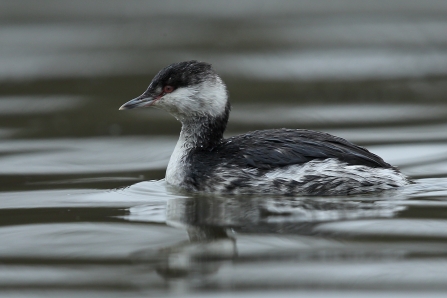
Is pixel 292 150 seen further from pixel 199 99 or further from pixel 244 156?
pixel 199 99

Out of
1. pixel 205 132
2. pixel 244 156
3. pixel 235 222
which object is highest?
pixel 205 132

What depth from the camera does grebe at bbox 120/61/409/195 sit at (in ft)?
22.5

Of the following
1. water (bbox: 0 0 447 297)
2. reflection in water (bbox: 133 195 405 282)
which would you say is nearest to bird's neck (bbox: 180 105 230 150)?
water (bbox: 0 0 447 297)

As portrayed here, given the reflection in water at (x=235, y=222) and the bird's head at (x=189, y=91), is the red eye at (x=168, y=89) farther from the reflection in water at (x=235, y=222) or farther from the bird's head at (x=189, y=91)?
the reflection in water at (x=235, y=222)

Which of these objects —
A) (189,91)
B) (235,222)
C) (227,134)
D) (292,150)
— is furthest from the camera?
(227,134)

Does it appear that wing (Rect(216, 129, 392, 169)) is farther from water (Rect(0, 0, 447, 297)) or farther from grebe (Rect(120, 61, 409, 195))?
water (Rect(0, 0, 447, 297))

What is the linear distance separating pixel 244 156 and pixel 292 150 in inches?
15.1

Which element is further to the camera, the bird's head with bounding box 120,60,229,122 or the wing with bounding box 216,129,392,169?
the bird's head with bounding box 120,60,229,122

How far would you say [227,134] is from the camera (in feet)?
32.0

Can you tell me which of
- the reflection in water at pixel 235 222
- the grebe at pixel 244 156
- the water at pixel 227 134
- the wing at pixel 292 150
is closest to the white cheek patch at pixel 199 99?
the grebe at pixel 244 156

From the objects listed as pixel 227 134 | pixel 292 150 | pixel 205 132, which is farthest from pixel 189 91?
pixel 227 134

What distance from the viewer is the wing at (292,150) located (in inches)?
271

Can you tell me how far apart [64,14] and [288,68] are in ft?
12.3

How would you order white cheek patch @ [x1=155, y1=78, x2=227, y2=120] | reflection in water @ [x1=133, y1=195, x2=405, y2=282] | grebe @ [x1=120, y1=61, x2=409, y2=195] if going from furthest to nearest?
1. white cheek patch @ [x1=155, y1=78, x2=227, y2=120]
2. grebe @ [x1=120, y1=61, x2=409, y2=195]
3. reflection in water @ [x1=133, y1=195, x2=405, y2=282]
